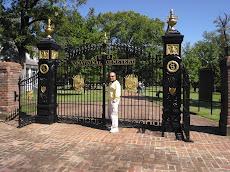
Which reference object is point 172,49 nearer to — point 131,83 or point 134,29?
point 131,83

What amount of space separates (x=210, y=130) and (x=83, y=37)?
15.9m

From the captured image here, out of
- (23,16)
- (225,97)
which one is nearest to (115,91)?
(225,97)

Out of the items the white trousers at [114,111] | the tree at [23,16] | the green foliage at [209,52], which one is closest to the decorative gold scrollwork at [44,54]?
the white trousers at [114,111]

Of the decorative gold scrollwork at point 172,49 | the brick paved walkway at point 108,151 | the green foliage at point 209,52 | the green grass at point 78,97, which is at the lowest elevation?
the brick paved walkway at point 108,151

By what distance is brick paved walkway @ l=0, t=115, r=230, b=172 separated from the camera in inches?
148

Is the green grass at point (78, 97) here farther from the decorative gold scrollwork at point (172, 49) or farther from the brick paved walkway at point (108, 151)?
the decorative gold scrollwork at point (172, 49)

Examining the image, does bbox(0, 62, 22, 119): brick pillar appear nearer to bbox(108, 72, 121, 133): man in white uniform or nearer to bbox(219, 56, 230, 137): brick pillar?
bbox(108, 72, 121, 133): man in white uniform

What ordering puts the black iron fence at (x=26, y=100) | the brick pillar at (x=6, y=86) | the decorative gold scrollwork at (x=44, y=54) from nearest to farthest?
the black iron fence at (x=26, y=100), the decorative gold scrollwork at (x=44, y=54), the brick pillar at (x=6, y=86)

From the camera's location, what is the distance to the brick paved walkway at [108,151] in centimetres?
376

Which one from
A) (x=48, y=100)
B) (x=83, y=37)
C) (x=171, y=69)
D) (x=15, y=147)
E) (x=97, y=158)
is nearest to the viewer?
(x=97, y=158)

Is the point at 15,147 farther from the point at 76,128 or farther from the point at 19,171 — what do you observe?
the point at 76,128

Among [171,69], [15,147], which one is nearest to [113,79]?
[171,69]

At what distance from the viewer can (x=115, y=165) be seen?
380 centimetres

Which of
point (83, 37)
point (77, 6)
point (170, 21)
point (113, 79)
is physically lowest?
point (113, 79)
